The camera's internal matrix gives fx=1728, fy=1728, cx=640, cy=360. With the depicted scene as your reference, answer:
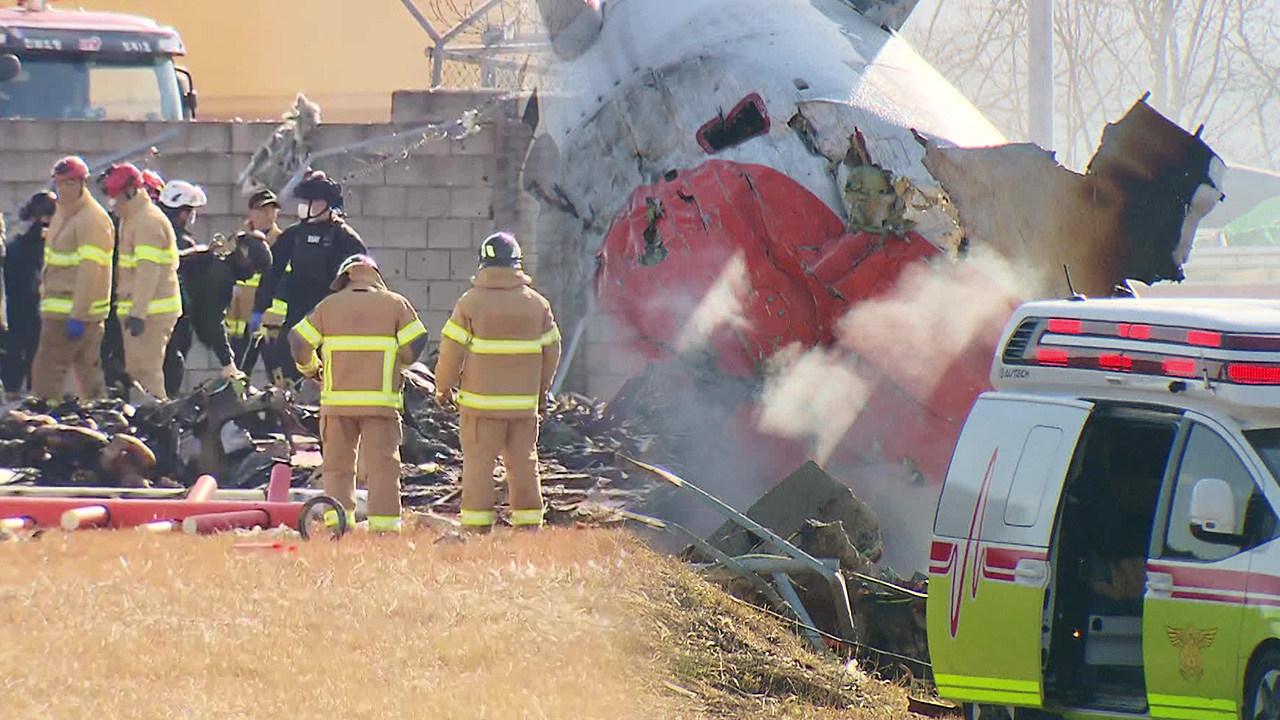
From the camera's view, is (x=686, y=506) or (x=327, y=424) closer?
(x=686, y=506)

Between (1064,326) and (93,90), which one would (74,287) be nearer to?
(93,90)

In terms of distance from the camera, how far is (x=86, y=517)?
410 inches

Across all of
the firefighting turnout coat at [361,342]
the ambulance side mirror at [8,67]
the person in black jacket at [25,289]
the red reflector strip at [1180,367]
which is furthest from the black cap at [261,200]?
the red reflector strip at [1180,367]

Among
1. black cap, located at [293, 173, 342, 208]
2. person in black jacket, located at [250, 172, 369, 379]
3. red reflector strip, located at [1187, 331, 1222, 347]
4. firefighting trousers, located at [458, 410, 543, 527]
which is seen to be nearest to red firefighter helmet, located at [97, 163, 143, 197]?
person in black jacket, located at [250, 172, 369, 379]

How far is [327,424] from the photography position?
10.8 metres

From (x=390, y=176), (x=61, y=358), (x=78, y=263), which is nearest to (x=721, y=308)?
(x=78, y=263)

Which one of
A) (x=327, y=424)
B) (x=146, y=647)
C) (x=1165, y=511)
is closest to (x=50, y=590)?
(x=146, y=647)

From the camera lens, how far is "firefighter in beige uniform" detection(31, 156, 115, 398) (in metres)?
14.8

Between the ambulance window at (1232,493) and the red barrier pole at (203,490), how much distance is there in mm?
6539

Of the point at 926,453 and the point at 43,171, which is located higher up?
the point at 43,171

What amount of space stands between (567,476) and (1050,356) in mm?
5613

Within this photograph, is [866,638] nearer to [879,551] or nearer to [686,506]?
[879,551]

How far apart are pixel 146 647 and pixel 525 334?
391cm

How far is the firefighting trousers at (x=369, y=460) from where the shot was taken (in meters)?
10.7
